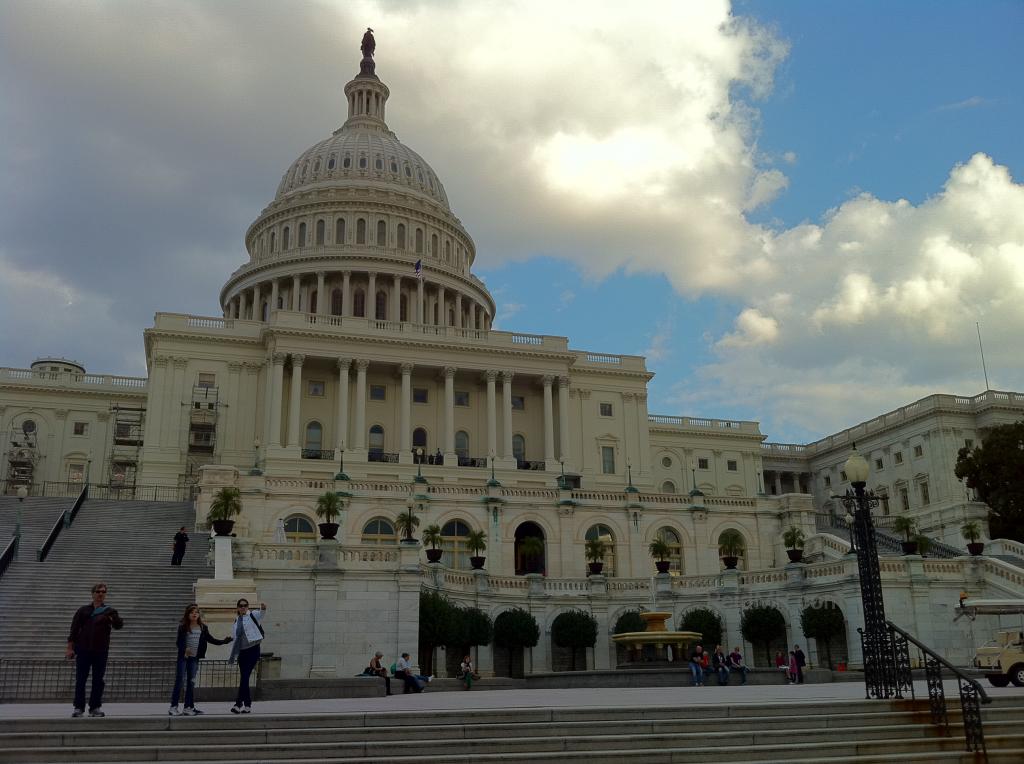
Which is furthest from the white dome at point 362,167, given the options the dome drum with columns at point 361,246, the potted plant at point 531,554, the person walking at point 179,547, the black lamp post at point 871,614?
the black lamp post at point 871,614

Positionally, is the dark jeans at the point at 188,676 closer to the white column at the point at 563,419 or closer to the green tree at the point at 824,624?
the green tree at the point at 824,624

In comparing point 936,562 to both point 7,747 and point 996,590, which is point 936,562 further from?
point 7,747

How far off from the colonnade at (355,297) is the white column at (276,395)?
67.4 ft

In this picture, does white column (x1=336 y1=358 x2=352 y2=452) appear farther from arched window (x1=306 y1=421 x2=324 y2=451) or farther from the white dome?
the white dome

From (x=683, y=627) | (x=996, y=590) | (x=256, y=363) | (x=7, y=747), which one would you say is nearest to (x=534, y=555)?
(x=683, y=627)

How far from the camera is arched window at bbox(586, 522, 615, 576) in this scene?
195ft

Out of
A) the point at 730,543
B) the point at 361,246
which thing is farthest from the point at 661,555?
the point at 361,246

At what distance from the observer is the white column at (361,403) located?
81562 mm

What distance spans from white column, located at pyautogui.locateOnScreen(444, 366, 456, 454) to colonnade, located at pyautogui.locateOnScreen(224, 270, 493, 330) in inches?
683

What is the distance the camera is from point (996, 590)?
46.0 m

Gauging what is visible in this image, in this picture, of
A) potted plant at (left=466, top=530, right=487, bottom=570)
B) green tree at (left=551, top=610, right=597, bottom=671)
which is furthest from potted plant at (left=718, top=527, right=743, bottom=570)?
potted plant at (left=466, top=530, right=487, bottom=570)

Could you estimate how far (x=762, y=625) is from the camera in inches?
1882

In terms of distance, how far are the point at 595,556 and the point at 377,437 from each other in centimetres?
3457

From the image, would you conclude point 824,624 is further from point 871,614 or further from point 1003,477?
point 1003,477
